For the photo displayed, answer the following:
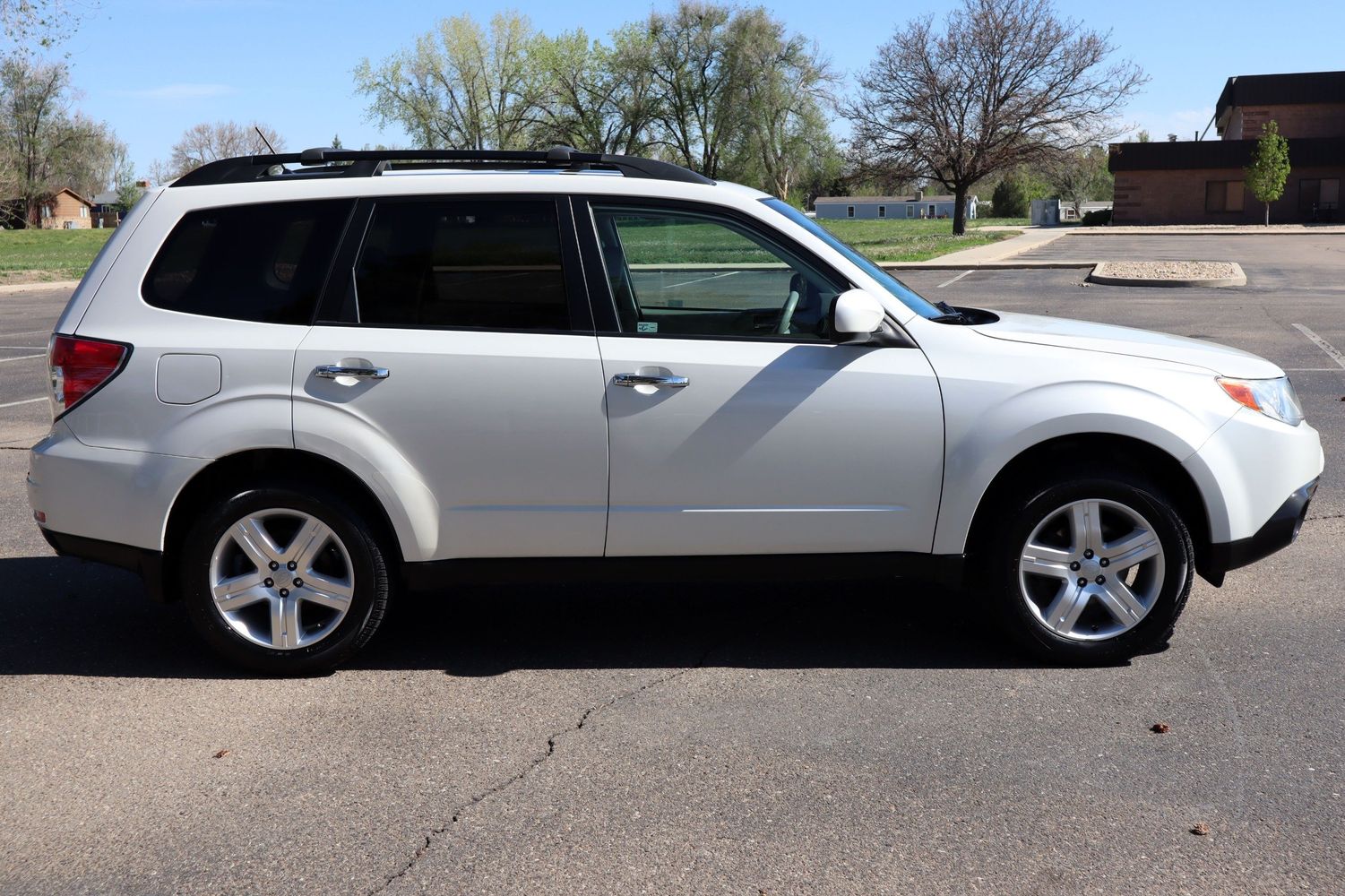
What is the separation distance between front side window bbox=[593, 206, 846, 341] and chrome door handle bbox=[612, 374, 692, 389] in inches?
7.5

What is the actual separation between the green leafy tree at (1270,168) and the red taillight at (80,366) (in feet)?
227

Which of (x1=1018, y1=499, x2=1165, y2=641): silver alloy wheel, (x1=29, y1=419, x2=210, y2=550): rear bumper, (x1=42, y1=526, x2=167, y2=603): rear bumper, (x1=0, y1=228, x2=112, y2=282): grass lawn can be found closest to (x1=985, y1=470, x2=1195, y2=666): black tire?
(x1=1018, y1=499, x2=1165, y2=641): silver alloy wheel

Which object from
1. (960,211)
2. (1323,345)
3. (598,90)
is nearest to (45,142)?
(598,90)

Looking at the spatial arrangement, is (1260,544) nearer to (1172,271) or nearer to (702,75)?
(1172,271)

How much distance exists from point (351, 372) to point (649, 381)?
105cm

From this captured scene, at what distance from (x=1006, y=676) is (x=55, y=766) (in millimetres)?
3201

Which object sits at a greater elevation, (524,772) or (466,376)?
(466,376)

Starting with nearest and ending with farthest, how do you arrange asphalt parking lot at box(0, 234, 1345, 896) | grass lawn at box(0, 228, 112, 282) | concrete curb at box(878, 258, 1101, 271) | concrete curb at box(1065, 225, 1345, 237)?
1. asphalt parking lot at box(0, 234, 1345, 896)
2. concrete curb at box(878, 258, 1101, 271)
3. grass lawn at box(0, 228, 112, 282)
4. concrete curb at box(1065, 225, 1345, 237)

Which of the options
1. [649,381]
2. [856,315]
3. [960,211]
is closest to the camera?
[856,315]

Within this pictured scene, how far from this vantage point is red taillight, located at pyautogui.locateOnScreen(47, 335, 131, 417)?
4.61m

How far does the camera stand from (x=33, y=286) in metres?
30.8

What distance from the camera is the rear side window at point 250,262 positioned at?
4672 millimetres

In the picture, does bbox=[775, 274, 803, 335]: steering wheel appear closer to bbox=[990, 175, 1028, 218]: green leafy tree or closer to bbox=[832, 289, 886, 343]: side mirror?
bbox=[832, 289, 886, 343]: side mirror

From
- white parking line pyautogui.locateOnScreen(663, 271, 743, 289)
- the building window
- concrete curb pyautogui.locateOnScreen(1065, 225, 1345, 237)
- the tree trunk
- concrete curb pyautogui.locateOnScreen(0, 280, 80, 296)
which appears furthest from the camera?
the building window
